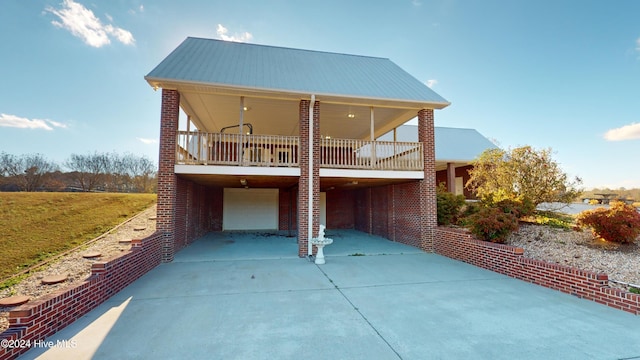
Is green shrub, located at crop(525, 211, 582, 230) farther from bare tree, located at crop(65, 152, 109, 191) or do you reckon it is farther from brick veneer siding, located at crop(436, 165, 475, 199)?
bare tree, located at crop(65, 152, 109, 191)

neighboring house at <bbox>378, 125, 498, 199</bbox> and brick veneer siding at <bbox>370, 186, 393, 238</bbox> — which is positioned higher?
neighboring house at <bbox>378, 125, 498, 199</bbox>

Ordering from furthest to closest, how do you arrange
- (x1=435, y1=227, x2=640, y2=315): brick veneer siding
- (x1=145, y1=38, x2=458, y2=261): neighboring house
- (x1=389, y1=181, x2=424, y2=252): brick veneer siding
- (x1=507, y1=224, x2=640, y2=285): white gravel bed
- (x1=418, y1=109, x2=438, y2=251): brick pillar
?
(x1=389, y1=181, x2=424, y2=252): brick veneer siding, (x1=418, y1=109, x2=438, y2=251): brick pillar, (x1=145, y1=38, x2=458, y2=261): neighboring house, (x1=507, y1=224, x2=640, y2=285): white gravel bed, (x1=435, y1=227, x2=640, y2=315): brick veneer siding

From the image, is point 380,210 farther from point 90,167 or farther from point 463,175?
point 90,167

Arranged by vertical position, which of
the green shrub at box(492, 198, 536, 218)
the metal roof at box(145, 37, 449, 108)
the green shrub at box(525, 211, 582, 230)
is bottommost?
the green shrub at box(525, 211, 582, 230)

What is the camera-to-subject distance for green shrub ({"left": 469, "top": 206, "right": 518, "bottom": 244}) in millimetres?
6781

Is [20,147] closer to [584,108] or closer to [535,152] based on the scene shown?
[535,152]

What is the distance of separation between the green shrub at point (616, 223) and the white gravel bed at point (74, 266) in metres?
10.6

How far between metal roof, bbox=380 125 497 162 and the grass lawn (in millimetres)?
15618

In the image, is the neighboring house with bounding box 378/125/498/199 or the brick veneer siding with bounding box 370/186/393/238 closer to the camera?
the brick veneer siding with bounding box 370/186/393/238

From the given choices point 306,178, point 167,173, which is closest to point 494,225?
point 306,178

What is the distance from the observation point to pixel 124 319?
3.69 m

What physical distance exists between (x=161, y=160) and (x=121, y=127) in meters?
12.4

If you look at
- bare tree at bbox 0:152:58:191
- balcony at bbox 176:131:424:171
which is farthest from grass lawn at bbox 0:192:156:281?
balcony at bbox 176:131:424:171

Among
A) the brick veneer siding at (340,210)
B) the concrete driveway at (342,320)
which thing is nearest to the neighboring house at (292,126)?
the concrete driveway at (342,320)
